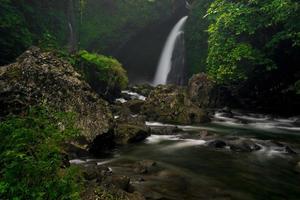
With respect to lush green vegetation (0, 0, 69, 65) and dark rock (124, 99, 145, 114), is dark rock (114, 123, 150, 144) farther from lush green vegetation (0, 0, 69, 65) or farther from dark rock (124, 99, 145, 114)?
lush green vegetation (0, 0, 69, 65)

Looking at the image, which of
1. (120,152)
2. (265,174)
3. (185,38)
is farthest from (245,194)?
(185,38)

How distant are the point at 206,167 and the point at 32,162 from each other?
620 centimetres

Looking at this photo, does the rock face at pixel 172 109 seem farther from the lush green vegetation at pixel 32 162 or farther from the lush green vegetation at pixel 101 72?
the lush green vegetation at pixel 32 162

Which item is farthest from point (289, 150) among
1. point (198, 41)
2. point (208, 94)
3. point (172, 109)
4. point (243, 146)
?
point (198, 41)

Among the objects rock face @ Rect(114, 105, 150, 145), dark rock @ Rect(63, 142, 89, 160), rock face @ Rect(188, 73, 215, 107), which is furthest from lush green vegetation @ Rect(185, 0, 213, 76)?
dark rock @ Rect(63, 142, 89, 160)

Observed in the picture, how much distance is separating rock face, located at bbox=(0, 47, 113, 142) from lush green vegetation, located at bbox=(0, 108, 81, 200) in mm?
5296

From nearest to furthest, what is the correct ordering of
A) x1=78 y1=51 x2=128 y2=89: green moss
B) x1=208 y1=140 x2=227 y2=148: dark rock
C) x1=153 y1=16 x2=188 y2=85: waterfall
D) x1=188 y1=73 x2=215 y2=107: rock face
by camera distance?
x1=208 y1=140 x2=227 y2=148: dark rock → x1=78 y1=51 x2=128 y2=89: green moss → x1=188 y1=73 x2=215 y2=107: rock face → x1=153 y1=16 x2=188 y2=85: waterfall

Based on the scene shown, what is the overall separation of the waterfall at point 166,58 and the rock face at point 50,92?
1041 inches

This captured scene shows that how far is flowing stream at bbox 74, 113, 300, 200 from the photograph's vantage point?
7.64m

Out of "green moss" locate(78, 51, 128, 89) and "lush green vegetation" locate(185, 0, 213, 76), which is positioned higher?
"lush green vegetation" locate(185, 0, 213, 76)

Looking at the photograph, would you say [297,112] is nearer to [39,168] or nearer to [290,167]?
[290,167]

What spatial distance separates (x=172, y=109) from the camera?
18.8 metres

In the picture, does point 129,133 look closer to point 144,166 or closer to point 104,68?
point 144,166

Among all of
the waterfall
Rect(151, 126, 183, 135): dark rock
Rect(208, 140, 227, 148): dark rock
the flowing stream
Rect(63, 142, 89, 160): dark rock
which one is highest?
the waterfall
